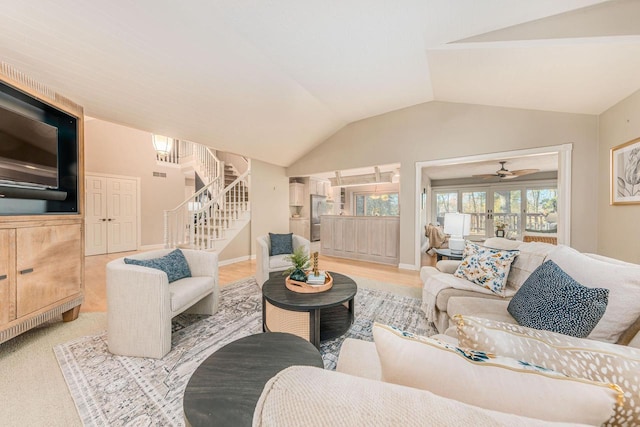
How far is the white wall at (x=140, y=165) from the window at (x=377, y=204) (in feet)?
19.2

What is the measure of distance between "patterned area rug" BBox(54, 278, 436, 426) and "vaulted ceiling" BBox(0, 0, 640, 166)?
9.02ft

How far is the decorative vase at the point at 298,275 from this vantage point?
7.15 feet

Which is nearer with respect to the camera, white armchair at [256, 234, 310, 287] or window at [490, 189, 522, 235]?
white armchair at [256, 234, 310, 287]

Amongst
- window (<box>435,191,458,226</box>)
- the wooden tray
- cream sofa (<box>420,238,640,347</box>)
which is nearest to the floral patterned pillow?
cream sofa (<box>420,238,640,347</box>)

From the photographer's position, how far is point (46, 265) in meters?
1.97

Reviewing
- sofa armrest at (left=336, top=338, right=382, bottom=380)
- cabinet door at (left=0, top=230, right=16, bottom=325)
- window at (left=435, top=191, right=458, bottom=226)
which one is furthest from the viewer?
window at (left=435, top=191, right=458, bottom=226)

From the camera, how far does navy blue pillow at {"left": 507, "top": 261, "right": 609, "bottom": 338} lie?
1072mm

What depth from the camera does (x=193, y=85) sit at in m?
2.95

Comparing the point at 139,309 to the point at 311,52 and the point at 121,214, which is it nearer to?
the point at 311,52

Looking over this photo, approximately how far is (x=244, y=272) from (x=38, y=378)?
2669mm

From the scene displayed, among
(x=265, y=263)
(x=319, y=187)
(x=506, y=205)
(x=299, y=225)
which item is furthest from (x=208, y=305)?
(x=506, y=205)

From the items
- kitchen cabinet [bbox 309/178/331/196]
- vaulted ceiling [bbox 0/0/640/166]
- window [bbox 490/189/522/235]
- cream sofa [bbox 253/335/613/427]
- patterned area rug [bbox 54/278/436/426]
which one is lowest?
patterned area rug [bbox 54/278/436/426]

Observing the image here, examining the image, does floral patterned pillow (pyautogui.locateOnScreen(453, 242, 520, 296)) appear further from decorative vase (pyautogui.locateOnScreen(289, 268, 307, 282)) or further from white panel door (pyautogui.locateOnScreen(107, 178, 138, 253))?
white panel door (pyautogui.locateOnScreen(107, 178, 138, 253))

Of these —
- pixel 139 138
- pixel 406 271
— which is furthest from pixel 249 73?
pixel 139 138
